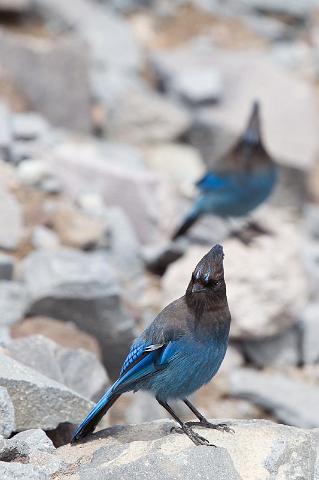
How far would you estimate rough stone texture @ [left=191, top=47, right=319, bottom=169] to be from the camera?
1091 centimetres

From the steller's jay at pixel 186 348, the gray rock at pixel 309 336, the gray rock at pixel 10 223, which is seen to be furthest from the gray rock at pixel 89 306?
the steller's jay at pixel 186 348

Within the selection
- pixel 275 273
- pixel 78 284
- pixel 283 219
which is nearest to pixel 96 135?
pixel 283 219

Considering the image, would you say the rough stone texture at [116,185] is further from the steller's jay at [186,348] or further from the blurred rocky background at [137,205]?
the steller's jay at [186,348]

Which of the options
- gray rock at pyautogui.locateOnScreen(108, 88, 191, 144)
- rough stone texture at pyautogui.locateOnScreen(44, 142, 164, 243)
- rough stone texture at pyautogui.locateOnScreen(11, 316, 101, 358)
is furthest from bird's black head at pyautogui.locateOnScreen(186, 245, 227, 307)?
gray rock at pyautogui.locateOnScreen(108, 88, 191, 144)

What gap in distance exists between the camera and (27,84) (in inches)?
383

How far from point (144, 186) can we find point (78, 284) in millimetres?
2588

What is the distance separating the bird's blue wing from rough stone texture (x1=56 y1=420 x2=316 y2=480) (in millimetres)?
4069

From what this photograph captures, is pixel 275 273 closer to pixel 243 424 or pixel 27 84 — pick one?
pixel 243 424

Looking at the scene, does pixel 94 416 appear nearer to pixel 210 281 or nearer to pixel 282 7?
pixel 210 281

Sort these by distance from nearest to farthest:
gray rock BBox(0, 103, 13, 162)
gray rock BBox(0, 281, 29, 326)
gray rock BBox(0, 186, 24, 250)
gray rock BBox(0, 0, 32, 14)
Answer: gray rock BBox(0, 281, 29, 326), gray rock BBox(0, 186, 24, 250), gray rock BBox(0, 103, 13, 162), gray rock BBox(0, 0, 32, 14)

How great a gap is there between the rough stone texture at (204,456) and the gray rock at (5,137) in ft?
15.3

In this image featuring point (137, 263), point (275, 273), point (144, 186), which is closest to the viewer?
point (275, 273)

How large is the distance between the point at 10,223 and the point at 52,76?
3369 mm

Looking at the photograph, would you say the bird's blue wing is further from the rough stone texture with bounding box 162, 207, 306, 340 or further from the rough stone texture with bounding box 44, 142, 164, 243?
the rough stone texture with bounding box 44, 142, 164, 243
